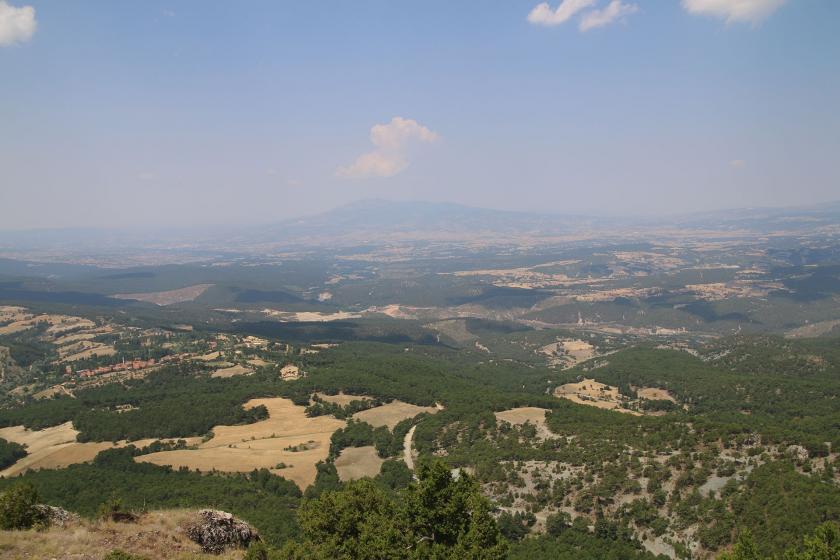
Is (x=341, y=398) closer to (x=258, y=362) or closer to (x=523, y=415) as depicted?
(x=523, y=415)

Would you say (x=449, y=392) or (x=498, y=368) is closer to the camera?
(x=449, y=392)

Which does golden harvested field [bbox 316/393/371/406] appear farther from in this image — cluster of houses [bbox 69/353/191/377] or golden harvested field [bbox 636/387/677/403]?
golden harvested field [bbox 636/387/677/403]

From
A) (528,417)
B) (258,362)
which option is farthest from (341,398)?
(258,362)

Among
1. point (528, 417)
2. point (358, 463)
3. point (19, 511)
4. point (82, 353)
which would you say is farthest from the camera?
point (82, 353)

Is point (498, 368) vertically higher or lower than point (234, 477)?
lower

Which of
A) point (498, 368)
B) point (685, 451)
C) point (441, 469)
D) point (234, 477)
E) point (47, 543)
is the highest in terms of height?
point (47, 543)

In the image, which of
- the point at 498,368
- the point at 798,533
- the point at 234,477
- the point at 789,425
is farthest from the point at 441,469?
the point at 498,368

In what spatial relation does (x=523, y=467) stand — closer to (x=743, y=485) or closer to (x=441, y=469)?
(x=743, y=485)

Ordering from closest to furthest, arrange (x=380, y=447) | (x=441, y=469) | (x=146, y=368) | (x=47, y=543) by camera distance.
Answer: (x=47, y=543), (x=441, y=469), (x=380, y=447), (x=146, y=368)
